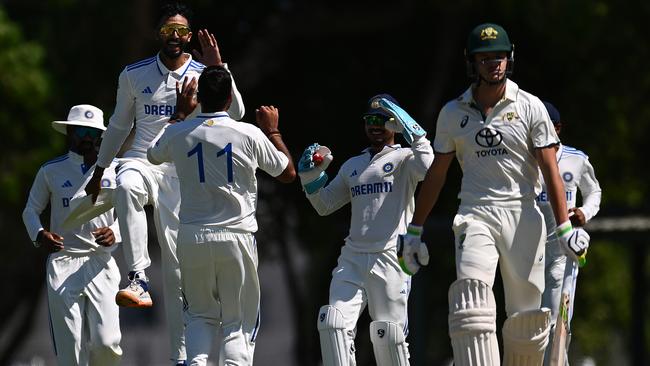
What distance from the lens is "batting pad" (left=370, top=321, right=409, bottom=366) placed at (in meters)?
12.1

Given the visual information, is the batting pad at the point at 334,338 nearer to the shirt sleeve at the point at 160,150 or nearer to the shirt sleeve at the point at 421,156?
the shirt sleeve at the point at 421,156

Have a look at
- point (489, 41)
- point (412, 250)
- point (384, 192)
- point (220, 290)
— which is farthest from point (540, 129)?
point (220, 290)

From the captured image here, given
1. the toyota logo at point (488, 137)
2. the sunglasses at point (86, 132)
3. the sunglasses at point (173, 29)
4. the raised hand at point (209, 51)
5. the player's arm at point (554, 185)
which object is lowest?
the player's arm at point (554, 185)

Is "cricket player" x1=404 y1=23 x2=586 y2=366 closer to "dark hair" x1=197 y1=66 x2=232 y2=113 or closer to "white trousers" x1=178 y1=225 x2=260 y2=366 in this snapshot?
"white trousers" x1=178 y1=225 x2=260 y2=366

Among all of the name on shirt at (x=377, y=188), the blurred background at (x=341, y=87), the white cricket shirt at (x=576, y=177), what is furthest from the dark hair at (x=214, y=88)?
the blurred background at (x=341, y=87)

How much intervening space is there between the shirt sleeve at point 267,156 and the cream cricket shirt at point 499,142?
1184mm

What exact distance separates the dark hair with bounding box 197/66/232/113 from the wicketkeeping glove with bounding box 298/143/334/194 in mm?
1645

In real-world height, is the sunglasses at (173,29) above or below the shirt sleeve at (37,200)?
above

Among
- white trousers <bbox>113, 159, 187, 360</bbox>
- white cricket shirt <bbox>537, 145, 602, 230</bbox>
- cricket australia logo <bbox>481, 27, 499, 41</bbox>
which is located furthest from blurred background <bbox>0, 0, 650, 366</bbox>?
cricket australia logo <bbox>481, 27, 499, 41</bbox>

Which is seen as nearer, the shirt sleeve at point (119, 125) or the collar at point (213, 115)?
the collar at point (213, 115)

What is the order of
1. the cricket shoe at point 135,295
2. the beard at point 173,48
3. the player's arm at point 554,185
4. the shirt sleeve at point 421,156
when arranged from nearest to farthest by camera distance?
the player's arm at point 554,185, the cricket shoe at point 135,295, the beard at point 173,48, the shirt sleeve at point 421,156

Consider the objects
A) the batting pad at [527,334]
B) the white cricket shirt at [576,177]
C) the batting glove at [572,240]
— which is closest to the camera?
the batting glove at [572,240]

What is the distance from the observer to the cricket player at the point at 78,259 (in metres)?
12.7

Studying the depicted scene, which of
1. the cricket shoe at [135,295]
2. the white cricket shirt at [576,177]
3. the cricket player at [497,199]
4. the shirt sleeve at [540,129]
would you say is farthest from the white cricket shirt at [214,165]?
the white cricket shirt at [576,177]
